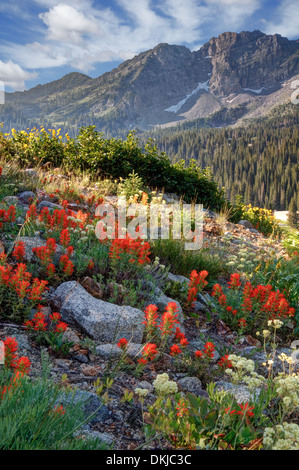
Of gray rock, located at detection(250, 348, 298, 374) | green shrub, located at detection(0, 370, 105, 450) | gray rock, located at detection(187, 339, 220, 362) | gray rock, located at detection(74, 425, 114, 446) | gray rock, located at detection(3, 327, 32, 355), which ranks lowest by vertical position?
gray rock, located at detection(250, 348, 298, 374)

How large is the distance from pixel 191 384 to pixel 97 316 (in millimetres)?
1026

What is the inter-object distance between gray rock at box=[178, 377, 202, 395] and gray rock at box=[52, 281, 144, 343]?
0.60m

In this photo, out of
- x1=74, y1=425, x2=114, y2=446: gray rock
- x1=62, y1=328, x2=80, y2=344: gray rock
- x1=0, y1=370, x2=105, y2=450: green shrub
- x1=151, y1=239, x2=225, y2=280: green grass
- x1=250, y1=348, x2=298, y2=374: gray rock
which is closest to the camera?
x1=0, y1=370, x2=105, y2=450: green shrub

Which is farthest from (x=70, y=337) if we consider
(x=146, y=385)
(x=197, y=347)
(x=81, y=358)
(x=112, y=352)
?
(x=197, y=347)

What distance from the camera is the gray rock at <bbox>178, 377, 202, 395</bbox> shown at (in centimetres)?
256

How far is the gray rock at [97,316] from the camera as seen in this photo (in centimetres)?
304

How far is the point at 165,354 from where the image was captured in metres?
3.04

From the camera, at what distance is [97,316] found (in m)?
3.08

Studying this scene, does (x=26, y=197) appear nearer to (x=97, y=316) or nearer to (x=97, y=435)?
(x=97, y=316)

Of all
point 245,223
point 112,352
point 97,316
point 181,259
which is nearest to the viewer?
point 112,352

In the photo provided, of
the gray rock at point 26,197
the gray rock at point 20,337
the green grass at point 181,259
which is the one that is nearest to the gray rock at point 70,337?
the gray rock at point 20,337

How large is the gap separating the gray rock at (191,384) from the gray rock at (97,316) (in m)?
0.60

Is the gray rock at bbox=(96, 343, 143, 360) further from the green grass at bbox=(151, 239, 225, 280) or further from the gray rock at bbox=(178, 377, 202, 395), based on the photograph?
the green grass at bbox=(151, 239, 225, 280)

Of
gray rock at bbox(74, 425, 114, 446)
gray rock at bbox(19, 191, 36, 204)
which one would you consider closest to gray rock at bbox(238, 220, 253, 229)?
gray rock at bbox(19, 191, 36, 204)
